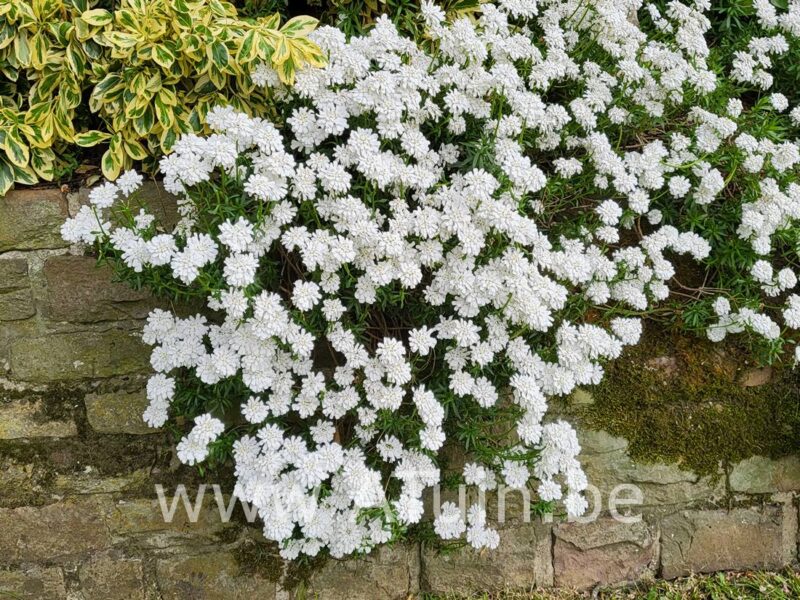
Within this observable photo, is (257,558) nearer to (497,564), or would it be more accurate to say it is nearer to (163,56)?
(497,564)

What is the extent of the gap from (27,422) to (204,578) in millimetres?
886

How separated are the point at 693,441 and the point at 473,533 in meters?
1.05

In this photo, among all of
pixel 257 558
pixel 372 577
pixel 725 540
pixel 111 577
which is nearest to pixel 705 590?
pixel 725 540

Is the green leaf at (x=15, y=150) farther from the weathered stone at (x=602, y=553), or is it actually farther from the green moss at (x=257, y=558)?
the weathered stone at (x=602, y=553)

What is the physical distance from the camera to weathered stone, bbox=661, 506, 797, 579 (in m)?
2.92

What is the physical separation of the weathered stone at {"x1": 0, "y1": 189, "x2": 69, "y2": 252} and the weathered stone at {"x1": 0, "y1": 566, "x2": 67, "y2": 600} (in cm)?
121

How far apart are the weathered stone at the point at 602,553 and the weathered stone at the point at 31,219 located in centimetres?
230

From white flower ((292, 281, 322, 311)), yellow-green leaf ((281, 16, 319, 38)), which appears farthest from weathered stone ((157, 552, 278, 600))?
yellow-green leaf ((281, 16, 319, 38))

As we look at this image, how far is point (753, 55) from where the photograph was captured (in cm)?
309

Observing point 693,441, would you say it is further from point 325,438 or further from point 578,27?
point 578,27

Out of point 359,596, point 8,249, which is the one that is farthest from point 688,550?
point 8,249

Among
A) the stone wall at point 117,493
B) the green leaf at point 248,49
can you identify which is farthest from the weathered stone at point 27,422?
the green leaf at point 248,49

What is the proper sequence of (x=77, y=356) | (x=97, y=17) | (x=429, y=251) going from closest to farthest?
(x=429, y=251) < (x=97, y=17) < (x=77, y=356)

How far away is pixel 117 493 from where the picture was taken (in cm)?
256
